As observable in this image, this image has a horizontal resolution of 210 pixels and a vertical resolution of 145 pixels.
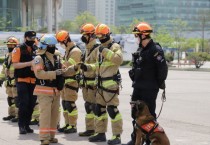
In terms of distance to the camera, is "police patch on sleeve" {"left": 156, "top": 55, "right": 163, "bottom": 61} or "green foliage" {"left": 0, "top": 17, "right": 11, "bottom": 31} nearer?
"police patch on sleeve" {"left": 156, "top": 55, "right": 163, "bottom": 61}

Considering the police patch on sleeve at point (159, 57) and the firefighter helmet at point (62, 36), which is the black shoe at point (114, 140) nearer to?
the police patch on sleeve at point (159, 57)

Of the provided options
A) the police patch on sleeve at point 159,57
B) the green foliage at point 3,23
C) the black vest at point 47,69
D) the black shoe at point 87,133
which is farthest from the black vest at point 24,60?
the green foliage at point 3,23

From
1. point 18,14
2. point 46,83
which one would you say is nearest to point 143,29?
point 46,83

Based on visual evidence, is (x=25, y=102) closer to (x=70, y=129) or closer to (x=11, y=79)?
(x=70, y=129)

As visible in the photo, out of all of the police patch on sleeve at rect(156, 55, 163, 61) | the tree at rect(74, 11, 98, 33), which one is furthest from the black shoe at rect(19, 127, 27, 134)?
the tree at rect(74, 11, 98, 33)

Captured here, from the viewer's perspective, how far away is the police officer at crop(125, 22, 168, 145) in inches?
282

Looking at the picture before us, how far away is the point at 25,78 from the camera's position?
912 centimetres

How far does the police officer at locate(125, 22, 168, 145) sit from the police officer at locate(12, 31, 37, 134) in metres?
2.66

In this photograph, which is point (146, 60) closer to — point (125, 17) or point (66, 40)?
point (66, 40)

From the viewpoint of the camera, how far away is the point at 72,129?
9141 millimetres

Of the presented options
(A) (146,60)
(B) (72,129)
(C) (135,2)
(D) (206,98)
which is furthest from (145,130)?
(C) (135,2)

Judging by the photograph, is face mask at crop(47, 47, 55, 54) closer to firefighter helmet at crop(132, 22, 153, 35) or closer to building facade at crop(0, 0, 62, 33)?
firefighter helmet at crop(132, 22, 153, 35)

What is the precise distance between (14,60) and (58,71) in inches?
64.4

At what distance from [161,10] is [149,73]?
132m
